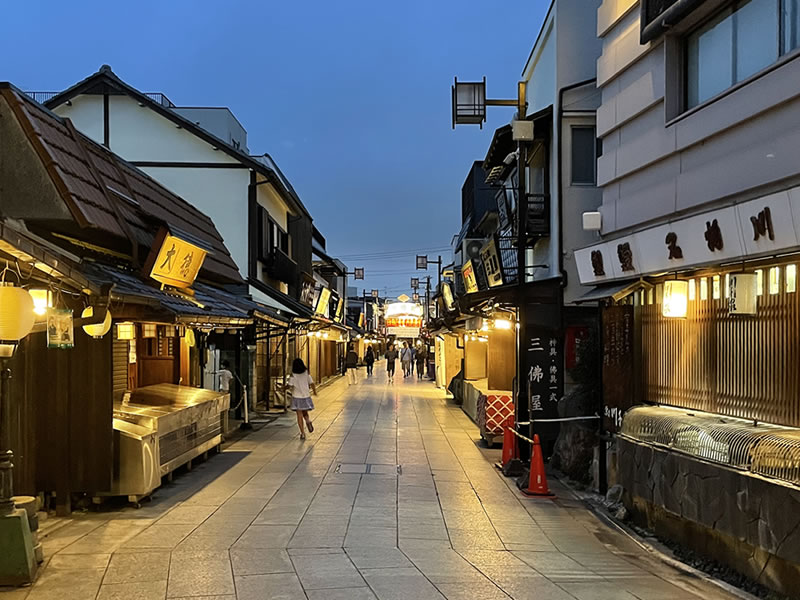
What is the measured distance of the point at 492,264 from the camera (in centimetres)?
1852

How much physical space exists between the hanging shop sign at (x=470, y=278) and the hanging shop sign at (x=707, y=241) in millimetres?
8479

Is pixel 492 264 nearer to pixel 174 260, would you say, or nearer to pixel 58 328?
pixel 174 260

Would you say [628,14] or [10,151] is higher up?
[628,14]

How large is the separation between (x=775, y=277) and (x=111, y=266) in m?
10.0

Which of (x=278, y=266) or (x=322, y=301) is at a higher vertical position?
(x=278, y=266)

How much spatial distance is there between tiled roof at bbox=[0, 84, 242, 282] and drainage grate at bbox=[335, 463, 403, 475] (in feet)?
18.5

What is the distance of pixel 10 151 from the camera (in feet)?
34.8

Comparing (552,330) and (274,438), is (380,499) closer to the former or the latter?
(552,330)

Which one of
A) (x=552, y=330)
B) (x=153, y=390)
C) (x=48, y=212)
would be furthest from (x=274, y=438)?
(x=48, y=212)

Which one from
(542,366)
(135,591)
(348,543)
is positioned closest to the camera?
(135,591)

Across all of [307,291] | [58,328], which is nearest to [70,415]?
[58,328]

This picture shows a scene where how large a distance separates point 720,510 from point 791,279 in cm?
264

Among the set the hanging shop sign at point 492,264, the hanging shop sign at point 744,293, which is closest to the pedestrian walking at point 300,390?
the hanging shop sign at point 492,264

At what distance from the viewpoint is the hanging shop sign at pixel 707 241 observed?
7.89 metres
